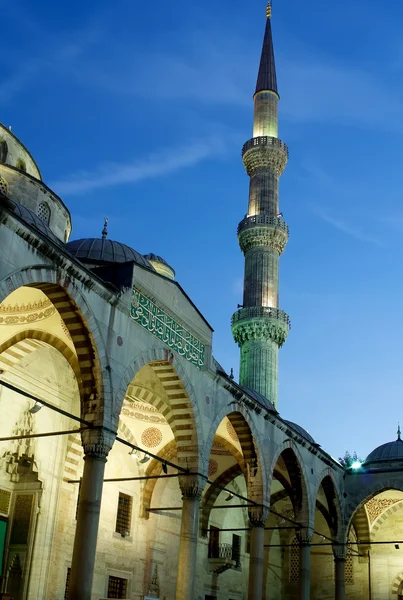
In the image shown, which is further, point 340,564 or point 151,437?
point 340,564

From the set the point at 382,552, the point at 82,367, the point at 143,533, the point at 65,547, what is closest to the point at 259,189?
the point at 382,552

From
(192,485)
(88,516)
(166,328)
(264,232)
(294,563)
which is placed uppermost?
(264,232)

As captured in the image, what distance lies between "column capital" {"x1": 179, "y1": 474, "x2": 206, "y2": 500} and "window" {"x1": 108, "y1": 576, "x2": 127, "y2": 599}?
400 cm

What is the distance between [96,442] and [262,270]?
794 inches

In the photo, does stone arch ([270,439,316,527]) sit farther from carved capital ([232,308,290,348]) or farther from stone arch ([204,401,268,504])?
carved capital ([232,308,290,348])

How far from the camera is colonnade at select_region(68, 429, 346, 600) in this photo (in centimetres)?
897

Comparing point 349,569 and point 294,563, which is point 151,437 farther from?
point 349,569

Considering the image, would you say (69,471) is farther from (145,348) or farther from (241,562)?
(241,562)

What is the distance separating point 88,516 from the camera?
9.14m

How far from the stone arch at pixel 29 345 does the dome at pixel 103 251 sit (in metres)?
1.90

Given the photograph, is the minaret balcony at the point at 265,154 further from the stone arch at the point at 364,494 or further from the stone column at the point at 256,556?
the stone column at the point at 256,556

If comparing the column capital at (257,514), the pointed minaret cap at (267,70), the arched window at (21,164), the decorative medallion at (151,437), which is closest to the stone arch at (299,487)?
the column capital at (257,514)

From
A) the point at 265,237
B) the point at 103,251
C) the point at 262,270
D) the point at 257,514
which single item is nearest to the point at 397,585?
the point at 257,514

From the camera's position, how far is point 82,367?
9.78 meters
